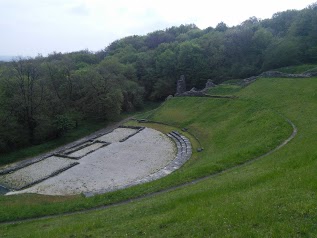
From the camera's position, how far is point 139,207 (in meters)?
18.0

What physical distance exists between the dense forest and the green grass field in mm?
24850

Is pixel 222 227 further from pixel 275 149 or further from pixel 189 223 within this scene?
pixel 275 149

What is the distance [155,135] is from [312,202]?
3387cm

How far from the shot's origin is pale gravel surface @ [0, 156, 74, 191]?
1253 inches

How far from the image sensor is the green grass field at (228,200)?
1263 cm

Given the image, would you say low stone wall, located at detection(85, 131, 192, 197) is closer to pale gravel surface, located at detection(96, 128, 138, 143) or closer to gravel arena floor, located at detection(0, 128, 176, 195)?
gravel arena floor, located at detection(0, 128, 176, 195)

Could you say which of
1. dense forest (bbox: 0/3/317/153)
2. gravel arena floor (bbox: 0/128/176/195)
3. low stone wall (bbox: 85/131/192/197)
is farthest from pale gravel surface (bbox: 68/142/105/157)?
low stone wall (bbox: 85/131/192/197)

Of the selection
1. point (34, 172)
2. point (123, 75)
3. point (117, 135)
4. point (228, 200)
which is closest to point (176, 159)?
point (34, 172)

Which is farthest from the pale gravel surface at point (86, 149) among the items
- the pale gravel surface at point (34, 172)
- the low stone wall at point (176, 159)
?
the low stone wall at point (176, 159)

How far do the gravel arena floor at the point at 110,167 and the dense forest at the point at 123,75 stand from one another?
11081 mm

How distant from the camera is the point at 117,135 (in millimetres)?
48438

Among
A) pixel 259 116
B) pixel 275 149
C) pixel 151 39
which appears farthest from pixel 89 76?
pixel 151 39

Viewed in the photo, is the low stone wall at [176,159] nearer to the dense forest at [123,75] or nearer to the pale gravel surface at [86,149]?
the pale gravel surface at [86,149]

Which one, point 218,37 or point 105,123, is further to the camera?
point 218,37
